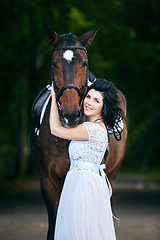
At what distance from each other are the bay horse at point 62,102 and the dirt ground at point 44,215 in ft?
6.02

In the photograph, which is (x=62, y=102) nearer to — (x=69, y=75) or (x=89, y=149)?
(x=69, y=75)

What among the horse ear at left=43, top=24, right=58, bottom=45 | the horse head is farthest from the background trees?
the horse head

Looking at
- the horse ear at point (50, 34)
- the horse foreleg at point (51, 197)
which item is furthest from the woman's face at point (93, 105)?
the horse foreleg at point (51, 197)

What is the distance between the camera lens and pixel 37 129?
5.93m

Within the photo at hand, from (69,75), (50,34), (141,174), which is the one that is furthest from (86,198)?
(141,174)

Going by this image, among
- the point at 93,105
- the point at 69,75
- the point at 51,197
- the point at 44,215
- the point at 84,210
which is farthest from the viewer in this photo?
the point at 44,215

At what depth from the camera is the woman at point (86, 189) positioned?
3916 mm

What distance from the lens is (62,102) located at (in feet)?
14.3

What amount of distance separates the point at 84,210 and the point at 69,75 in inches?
58.4

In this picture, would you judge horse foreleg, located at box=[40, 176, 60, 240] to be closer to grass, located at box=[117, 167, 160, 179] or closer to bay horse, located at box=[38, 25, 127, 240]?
bay horse, located at box=[38, 25, 127, 240]

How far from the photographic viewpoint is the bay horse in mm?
4324

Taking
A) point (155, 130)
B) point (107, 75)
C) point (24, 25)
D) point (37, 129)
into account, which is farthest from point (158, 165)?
point (37, 129)

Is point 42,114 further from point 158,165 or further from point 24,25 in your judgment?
point 158,165

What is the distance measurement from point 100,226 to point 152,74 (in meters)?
9.26
